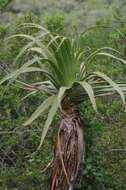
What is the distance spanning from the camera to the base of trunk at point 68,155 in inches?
175

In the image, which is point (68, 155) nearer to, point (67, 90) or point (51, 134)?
point (67, 90)

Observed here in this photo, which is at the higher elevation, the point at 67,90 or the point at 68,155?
the point at 67,90

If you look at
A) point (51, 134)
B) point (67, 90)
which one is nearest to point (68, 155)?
point (67, 90)

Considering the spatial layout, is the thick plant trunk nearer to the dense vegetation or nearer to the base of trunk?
the base of trunk

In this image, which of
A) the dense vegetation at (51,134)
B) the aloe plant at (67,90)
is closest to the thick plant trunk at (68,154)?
the aloe plant at (67,90)

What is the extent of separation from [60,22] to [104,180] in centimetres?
194

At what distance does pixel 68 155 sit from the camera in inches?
175

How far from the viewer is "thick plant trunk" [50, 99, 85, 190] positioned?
446 cm

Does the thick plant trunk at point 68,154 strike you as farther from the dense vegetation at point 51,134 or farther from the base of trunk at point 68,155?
the dense vegetation at point 51,134

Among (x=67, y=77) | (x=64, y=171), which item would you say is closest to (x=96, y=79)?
(x=67, y=77)

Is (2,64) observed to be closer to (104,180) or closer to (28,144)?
(28,144)

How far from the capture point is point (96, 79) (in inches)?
185

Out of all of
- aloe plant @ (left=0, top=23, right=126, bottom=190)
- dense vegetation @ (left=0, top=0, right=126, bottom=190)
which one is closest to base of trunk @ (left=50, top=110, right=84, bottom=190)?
aloe plant @ (left=0, top=23, right=126, bottom=190)

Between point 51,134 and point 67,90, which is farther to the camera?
point 51,134
